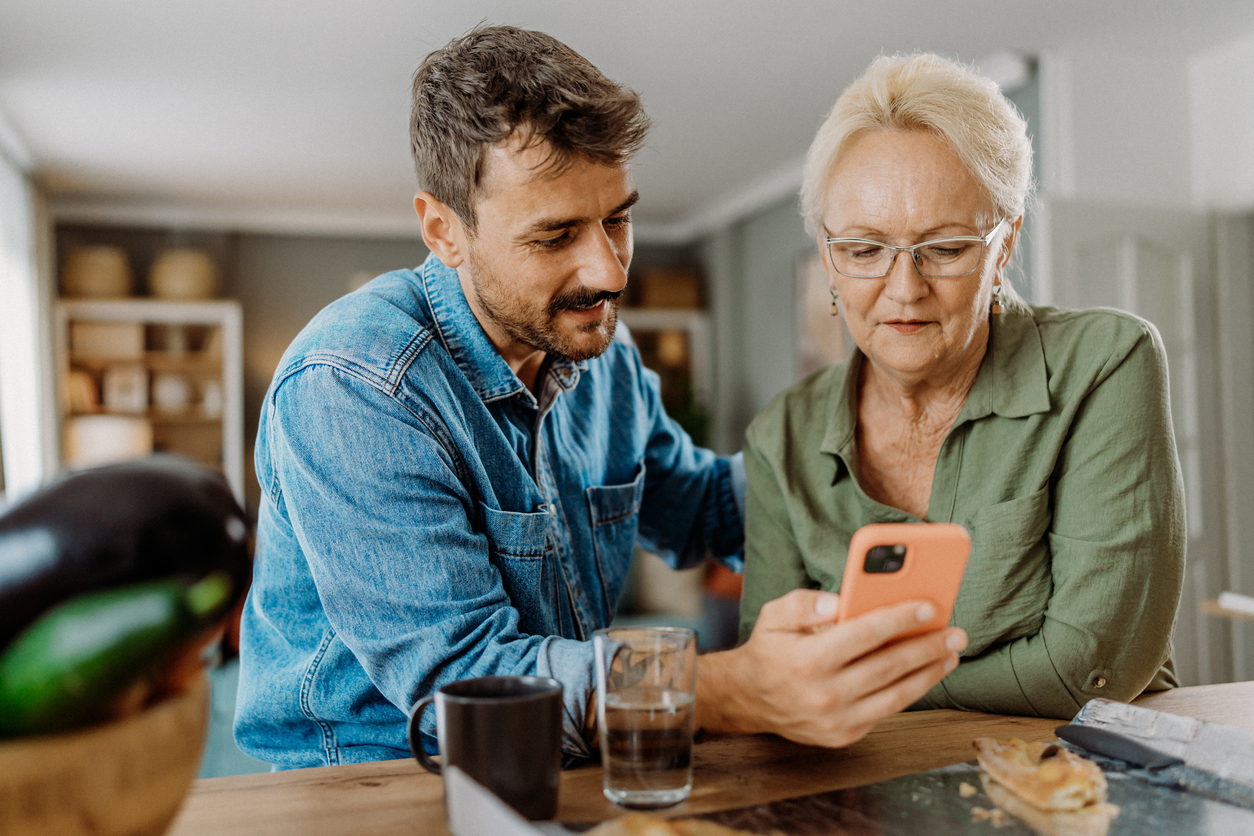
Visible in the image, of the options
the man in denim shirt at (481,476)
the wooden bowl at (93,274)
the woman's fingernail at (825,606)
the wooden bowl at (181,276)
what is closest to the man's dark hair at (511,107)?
the man in denim shirt at (481,476)

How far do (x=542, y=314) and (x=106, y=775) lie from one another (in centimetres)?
80

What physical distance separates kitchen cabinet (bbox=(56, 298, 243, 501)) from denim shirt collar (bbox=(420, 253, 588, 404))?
16.9ft

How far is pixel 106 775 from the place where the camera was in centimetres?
54

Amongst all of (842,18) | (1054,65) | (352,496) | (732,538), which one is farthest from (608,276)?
(1054,65)

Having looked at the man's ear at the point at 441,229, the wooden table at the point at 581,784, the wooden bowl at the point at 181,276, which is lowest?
the wooden table at the point at 581,784

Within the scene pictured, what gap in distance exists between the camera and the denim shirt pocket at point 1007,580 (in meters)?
1.15

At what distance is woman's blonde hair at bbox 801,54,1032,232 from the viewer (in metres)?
1.20

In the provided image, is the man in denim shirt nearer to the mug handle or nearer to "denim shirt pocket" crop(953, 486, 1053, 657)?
the mug handle

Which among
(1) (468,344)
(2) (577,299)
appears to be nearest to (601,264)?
(2) (577,299)

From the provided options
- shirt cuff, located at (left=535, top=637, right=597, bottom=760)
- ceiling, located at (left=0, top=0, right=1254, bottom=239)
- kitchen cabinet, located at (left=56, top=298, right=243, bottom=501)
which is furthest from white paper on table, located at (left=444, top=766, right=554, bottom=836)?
kitchen cabinet, located at (left=56, top=298, right=243, bottom=501)

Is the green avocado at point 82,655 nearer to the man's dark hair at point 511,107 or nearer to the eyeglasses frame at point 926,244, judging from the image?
the man's dark hair at point 511,107

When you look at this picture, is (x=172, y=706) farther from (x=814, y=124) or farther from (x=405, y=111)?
(x=814, y=124)

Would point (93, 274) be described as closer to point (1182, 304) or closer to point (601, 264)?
point (601, 264)

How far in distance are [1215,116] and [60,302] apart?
6406 millimetres
